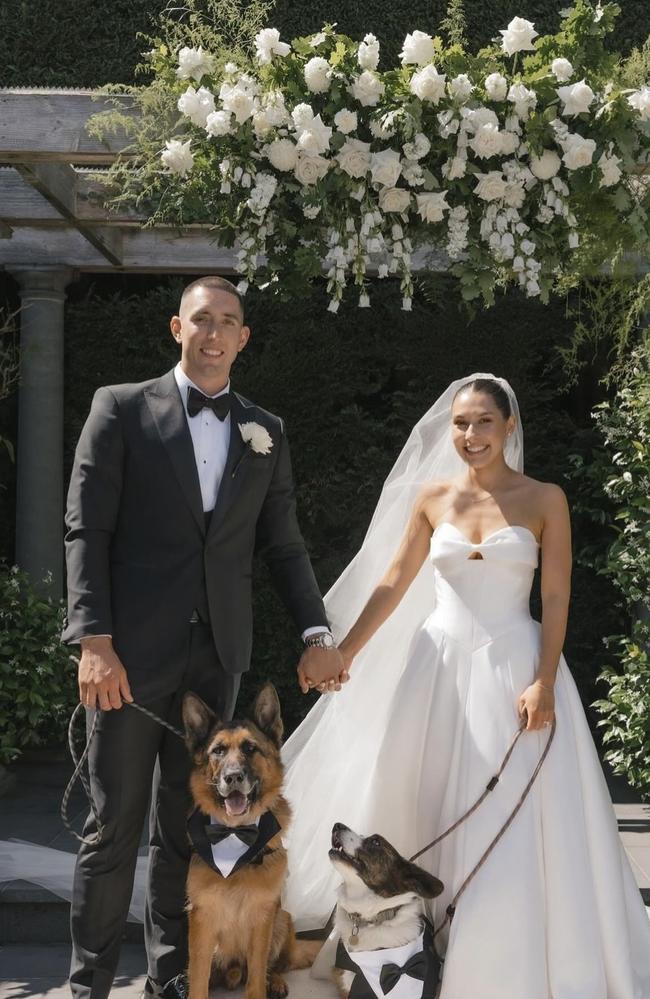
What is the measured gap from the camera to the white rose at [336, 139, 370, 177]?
152 inches

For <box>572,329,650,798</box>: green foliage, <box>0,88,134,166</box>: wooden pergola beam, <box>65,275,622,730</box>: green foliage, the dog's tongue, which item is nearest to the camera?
the dog's tongue

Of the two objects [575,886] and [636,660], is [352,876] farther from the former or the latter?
[636,660]

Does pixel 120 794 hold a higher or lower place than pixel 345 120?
lower

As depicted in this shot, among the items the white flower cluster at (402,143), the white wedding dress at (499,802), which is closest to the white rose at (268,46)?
the white flower cluster at (402,143)

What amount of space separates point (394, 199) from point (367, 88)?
0.38 meters

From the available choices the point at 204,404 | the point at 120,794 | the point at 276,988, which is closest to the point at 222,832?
the point at 120,794

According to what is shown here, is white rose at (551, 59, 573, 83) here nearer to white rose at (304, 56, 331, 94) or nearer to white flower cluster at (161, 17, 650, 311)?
white flower cluster at (161, 17, 650, 311)

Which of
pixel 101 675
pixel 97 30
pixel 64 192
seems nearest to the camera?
pixel 101 675

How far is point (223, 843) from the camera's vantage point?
3.44 metres

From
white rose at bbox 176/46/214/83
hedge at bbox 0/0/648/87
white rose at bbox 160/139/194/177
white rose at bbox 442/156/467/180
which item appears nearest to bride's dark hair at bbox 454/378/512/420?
white rose at bbox 442/156/467/180

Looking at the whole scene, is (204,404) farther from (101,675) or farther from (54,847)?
(54,847)

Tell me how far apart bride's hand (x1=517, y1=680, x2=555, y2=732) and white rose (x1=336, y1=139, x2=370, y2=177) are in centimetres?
183

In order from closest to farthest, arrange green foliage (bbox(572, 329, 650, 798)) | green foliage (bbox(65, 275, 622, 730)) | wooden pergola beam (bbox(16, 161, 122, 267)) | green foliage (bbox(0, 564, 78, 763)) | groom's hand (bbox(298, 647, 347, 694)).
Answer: groom's hand (bbox(298, 647, 347, 694))
wooden pergola beam (bbox(16, 161, 122, 267))
green foliage (bbox(572, 329, 650, 798))
green foliage (bbox(0, 564, 78, 763))
green foliage (bbox(65, 275, 622, 730))

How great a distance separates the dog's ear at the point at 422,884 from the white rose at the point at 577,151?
2382mm
